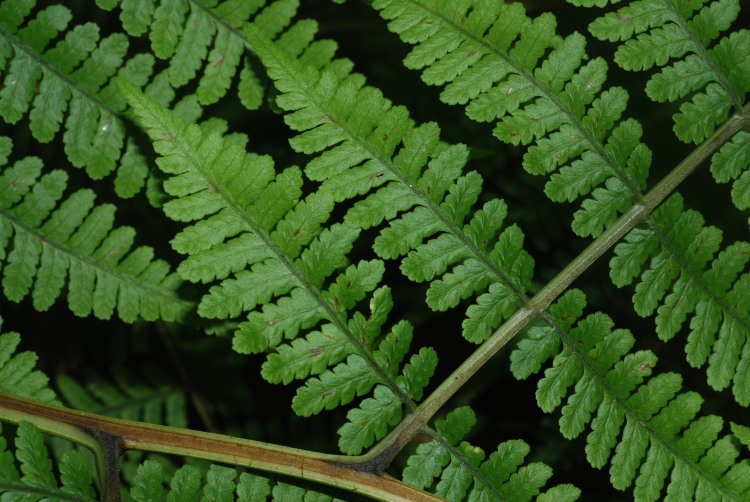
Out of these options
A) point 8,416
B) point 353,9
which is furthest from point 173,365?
point 353,9

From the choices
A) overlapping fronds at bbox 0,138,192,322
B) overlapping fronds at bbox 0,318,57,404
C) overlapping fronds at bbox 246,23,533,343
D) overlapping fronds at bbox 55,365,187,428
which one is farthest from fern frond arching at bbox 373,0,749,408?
overlapping fronds at bbox 55,365,187,428

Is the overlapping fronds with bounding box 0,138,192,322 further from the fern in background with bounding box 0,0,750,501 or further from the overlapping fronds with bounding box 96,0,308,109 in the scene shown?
the overlapping fronds with bounding box 96,0,308,109

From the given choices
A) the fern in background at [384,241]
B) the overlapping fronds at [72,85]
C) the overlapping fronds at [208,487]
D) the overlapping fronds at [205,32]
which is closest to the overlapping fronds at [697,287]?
the fern in background at [384,241]

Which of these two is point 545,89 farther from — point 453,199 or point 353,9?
point 353,9

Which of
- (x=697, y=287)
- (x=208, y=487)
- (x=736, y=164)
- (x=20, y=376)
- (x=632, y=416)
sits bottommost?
(x=632, y=416)

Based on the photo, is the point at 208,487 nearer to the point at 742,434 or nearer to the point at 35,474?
the point at 35,474

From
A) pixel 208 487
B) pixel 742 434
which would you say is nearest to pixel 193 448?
pixel 208 487
